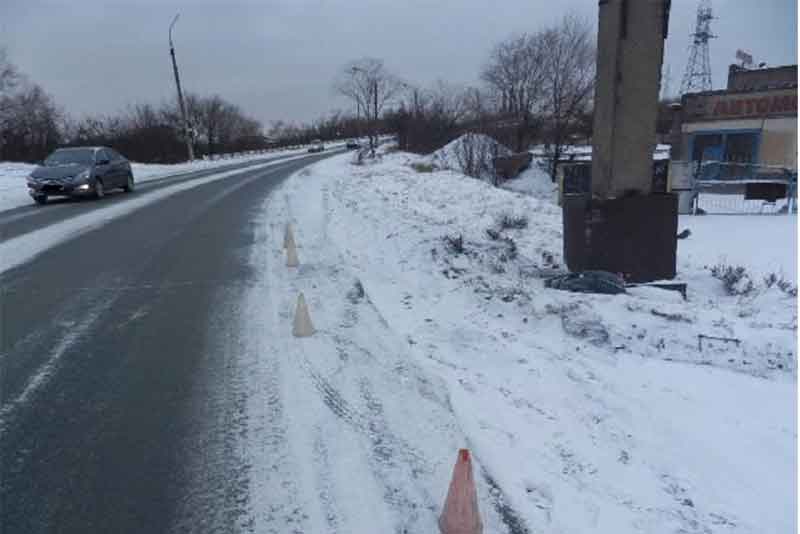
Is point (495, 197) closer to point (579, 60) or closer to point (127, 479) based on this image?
point (127, 479)

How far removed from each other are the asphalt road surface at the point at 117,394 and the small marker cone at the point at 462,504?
1192 mm

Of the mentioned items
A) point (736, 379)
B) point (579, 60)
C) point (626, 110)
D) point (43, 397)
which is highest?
point (579, 60)

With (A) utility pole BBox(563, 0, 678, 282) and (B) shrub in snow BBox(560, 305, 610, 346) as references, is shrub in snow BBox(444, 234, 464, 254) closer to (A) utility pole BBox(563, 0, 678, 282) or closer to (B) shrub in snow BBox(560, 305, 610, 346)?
(A) utility pole BBox(563, 0, 678, 282)

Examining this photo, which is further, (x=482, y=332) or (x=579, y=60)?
(x=579, y=60)

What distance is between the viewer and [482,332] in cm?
546

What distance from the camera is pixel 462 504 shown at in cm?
254

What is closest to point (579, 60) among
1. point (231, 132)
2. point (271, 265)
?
point (271, 265)

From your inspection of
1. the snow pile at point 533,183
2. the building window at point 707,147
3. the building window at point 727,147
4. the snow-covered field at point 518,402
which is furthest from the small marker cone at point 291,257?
the building window at point 707,147

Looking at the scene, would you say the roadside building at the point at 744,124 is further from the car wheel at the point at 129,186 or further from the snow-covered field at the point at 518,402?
the car wheel at the point at 129,186

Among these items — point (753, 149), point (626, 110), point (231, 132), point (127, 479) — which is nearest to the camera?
point (127, 479)

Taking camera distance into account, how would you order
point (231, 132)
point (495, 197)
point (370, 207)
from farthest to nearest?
1. point (231, 132)
2. point (495, 197)
3. point (370, 207)

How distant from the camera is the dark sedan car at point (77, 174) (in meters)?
15.1

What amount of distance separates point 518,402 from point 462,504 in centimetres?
165

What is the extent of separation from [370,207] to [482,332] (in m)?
8.80
